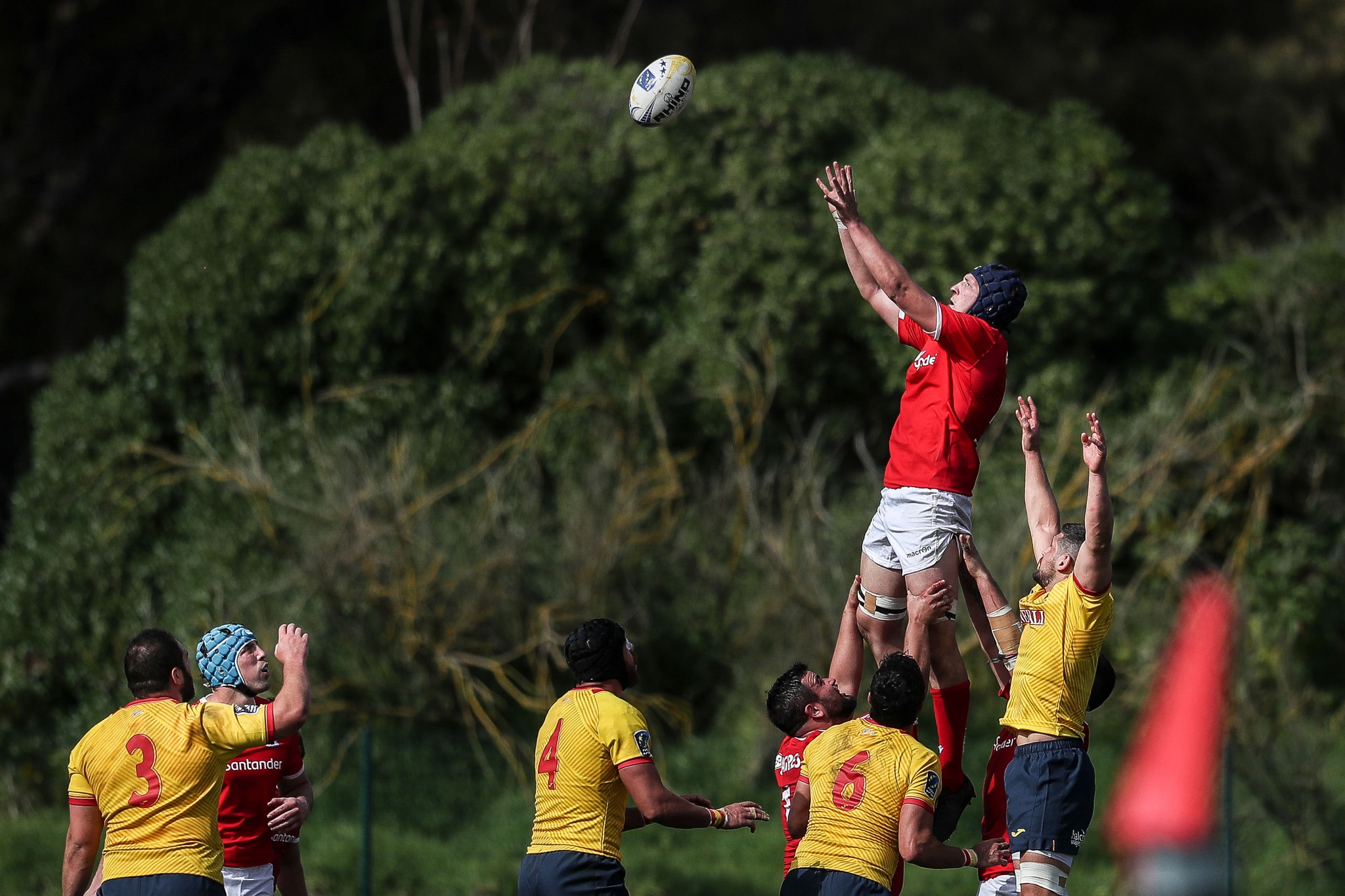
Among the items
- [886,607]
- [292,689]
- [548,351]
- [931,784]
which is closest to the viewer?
[292,689]

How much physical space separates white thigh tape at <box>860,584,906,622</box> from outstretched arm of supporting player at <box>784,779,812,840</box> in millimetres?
808

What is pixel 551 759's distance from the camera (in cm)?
523

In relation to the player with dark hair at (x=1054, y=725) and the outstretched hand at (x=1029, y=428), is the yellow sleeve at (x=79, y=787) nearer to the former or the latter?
the player with dark hair at (x=1054, y=725)

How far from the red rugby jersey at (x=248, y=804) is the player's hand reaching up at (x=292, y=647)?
160 centimetres

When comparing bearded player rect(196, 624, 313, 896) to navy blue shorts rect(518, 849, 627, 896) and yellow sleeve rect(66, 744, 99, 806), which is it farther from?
navy blue shorts rect(518, 849, 627, 896)

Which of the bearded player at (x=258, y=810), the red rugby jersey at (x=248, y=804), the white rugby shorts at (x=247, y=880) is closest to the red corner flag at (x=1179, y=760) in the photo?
the bearded player at (x=258, y=810)

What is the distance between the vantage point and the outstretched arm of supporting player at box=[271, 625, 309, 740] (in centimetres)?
459

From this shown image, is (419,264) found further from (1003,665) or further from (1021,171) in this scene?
(1003,665)

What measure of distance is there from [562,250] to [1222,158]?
31.0 ft

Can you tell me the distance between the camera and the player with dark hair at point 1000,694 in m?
5.68

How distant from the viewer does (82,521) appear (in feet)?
48.1

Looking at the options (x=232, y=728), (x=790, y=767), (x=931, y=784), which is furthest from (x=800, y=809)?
(x=232, y=728)

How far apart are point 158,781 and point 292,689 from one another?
28.7 inches

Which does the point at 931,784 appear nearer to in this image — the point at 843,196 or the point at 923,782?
the point at 923,782
